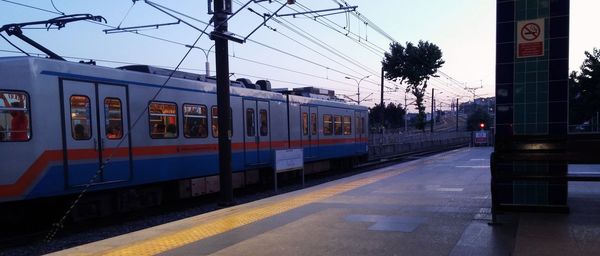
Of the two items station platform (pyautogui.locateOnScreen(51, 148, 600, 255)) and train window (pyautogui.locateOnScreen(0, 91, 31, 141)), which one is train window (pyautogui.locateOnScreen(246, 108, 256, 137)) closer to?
station platform (pyautogui.locateOnScreen(51, 148, 600, 255))

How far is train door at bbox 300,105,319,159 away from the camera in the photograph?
776 inches

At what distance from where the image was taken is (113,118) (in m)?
11.1

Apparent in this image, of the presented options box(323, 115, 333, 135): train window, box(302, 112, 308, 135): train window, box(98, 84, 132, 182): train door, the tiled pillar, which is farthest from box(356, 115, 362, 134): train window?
the tiled pillar

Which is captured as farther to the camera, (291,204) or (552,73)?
(291,204)

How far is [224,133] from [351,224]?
6.46 meters

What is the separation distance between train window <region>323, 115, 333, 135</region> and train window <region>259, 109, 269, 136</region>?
4.76m

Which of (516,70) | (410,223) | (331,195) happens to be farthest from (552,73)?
(331,195)

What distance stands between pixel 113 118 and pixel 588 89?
44.9m

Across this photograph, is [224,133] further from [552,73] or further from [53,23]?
[552,73]

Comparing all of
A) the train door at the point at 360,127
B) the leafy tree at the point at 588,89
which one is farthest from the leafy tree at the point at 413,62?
the train door at the point at 360,127

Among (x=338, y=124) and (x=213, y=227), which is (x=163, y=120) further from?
(x=338, y=124)

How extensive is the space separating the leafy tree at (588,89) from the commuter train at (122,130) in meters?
35.2

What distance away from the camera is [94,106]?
10.7m

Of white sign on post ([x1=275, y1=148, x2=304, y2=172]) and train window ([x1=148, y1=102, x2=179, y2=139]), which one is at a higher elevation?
train window ([x1=148, y1=102, x2=179, y2=139])
